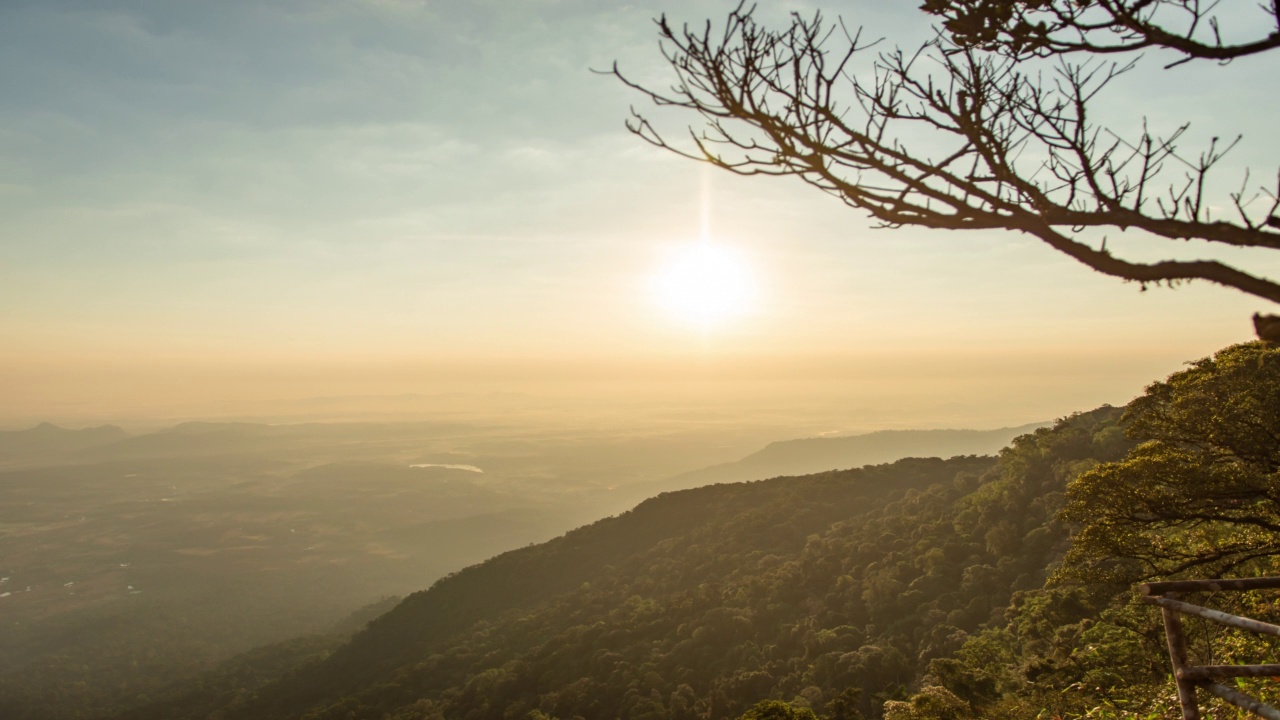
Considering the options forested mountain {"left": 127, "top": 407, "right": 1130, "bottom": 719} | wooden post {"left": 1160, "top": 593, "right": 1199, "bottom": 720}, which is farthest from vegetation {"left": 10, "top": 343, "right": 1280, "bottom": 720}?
wooden post {"left": 1160, "top": 593, "right": 1199, "bottom": 720}

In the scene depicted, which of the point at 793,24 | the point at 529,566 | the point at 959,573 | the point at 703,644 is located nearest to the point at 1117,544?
the point at 793,24

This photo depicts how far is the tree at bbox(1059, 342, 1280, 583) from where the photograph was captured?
11.1 metres

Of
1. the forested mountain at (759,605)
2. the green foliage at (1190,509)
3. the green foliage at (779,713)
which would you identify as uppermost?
the green foliage at (1190,509)

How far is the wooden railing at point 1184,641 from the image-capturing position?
3.19 m

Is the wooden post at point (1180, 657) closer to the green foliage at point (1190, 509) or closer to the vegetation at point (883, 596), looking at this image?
the green foliage at point (1190, 509)

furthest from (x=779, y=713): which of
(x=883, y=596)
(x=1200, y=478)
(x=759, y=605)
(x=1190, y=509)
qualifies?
(x=759, y=605)

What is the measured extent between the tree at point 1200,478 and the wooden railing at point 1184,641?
29.2ft

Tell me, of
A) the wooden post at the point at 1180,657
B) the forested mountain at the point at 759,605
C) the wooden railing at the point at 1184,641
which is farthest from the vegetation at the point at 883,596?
the wooden railing at the point at 1184,641

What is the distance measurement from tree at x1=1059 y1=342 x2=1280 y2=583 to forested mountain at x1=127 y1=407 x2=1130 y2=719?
1591cm

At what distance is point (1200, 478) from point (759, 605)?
109 feet

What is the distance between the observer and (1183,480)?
11.5 m

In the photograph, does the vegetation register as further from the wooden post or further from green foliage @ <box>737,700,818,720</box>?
the wooden post

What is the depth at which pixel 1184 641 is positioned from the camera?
12.2 ft

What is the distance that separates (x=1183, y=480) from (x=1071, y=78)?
10131 mm
